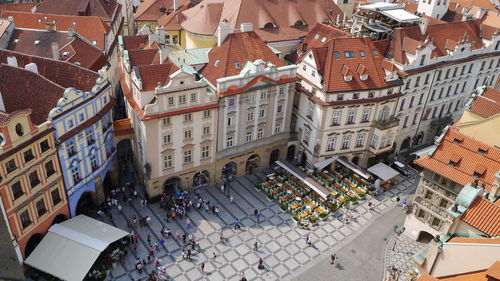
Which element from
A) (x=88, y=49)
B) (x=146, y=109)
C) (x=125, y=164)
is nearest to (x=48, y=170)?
(x=146, y=109)

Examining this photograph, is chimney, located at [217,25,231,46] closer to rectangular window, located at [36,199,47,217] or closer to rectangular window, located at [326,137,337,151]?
rectangular window, located at [326,137,337,151]

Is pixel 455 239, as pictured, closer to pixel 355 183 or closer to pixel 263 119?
pixel 355 183

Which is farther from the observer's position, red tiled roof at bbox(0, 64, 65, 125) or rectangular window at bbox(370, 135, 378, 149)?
rectangular window at bbox(370, 135, 378, 149)

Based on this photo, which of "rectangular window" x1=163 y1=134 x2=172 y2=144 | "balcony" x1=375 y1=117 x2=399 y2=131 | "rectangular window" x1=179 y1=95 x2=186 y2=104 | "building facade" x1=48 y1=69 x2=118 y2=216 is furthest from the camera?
"balcony" x1=375 y1=117 x2=399 y2=131

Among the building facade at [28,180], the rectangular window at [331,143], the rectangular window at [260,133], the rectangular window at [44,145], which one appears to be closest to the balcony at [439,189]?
the rectangular window at [331,143]

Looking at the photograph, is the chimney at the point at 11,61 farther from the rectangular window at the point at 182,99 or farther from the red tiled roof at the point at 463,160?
the red tiled roof at the point at 463,160

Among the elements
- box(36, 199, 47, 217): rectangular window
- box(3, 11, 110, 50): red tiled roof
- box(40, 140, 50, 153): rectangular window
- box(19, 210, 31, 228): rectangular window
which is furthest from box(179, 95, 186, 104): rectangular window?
box(3, 11, 110, 50): red tiled roof

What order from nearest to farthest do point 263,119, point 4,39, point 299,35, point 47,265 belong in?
point 47,265
point 263,119
point 4,39
point 299,35
